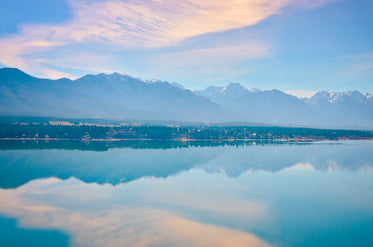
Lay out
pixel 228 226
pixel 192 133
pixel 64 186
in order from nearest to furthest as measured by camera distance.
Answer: pixel 228 226 < pixel 64 186 < pixel 192 133

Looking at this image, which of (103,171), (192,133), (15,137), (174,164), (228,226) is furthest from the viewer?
(192,133)

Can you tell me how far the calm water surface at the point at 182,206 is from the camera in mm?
23188

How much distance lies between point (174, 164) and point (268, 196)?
3117 cm

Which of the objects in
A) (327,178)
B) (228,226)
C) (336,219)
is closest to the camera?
(228,226)

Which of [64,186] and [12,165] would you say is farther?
[12,165]

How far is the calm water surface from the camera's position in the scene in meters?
23.2

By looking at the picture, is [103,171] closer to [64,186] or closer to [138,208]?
[64,186]

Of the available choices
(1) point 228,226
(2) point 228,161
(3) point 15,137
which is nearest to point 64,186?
(1) point 228,226

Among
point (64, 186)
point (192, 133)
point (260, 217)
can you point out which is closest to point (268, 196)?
point (260, 217)

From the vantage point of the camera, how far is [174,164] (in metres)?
65.8

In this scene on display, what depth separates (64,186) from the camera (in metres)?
42.3

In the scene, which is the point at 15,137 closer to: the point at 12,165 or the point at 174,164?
the point at 12,165

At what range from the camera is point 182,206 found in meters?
32.2

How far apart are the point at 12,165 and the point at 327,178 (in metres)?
52.8
